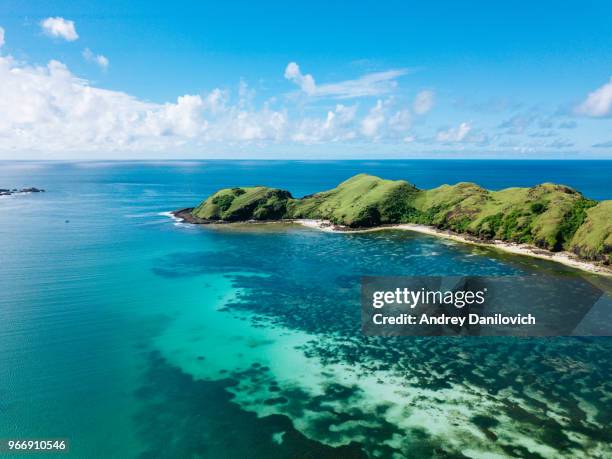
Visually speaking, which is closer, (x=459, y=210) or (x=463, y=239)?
(x=463, y=239)

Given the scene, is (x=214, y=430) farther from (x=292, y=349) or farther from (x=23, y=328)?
(x=23, y=328)

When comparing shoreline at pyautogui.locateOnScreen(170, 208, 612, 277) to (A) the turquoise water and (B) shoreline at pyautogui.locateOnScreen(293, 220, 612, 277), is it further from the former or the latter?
(A) the turquoise water

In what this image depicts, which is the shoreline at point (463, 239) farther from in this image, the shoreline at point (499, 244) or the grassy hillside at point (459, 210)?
the grassy hillside at point (459, 210)

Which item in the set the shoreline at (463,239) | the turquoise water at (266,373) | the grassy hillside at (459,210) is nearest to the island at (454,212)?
the grassy hillside at (459,210)

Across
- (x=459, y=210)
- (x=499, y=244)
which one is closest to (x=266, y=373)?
(x=499, y=244)

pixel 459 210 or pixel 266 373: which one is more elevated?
pixel 459 210

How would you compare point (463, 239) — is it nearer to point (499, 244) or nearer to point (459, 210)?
point (499, 244)

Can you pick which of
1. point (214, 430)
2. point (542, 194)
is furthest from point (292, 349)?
point (542, 194)
